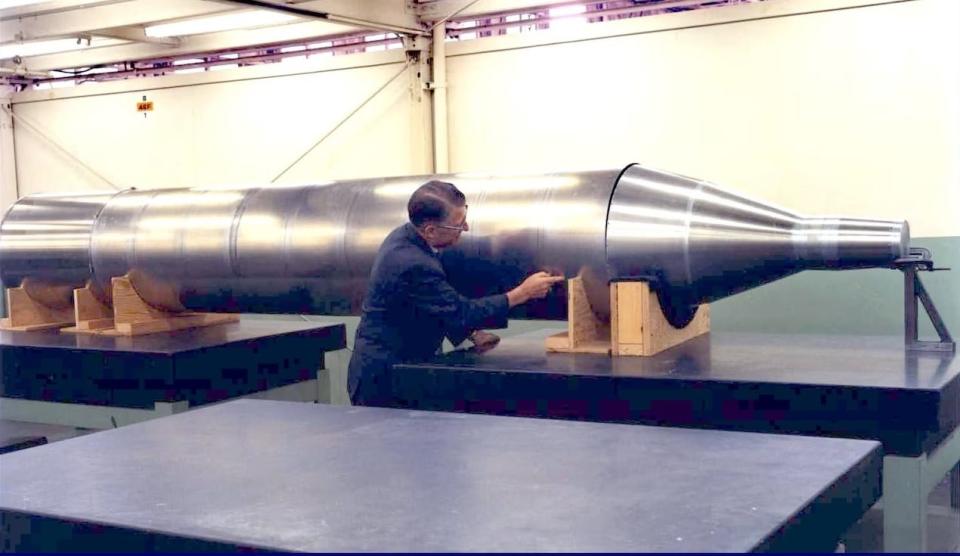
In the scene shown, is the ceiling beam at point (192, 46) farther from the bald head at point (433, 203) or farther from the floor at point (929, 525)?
the floor at point (929, 525)

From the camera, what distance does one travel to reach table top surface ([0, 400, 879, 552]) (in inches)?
32.2

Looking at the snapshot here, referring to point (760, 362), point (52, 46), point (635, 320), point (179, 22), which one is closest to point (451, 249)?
point (635, 320)

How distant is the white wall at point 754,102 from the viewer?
332 cm

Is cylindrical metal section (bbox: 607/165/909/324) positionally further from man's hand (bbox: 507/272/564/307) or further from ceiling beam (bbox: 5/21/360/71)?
ceiling beam (bbox: 5/21/360/71)

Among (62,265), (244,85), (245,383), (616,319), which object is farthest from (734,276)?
(244,85)

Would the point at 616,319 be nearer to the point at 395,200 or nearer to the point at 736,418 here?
the point at 736,418

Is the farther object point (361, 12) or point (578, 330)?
point (361, 12)

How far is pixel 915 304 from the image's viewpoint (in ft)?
7.49

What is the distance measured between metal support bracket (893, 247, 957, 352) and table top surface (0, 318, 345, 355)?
176 centimetres

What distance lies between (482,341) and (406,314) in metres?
0.24

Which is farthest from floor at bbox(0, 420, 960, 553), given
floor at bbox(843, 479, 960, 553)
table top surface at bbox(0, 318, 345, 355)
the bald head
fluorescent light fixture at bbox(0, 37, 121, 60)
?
fluorescent light fixture at bbox(0, 37, 121, 60)

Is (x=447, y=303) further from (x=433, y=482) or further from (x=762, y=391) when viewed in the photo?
(x=433, y=482)

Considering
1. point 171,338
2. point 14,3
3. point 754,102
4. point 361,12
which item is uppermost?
point 14,3

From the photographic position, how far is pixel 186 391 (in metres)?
2.72
